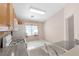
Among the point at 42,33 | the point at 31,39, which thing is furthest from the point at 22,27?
the point at 42,33

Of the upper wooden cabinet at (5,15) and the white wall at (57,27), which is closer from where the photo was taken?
the upper wooden cabinet at (5,15)

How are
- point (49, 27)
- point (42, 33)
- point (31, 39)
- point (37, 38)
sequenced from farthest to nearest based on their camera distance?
point (49, 27) < point (42, 33) < point (37, 38) < point (31, 39)

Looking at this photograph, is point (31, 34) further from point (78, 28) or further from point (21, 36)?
point (78, 28)

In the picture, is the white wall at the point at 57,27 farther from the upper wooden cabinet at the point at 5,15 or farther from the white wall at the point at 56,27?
the upper wooden cabinet at the point at 5,15

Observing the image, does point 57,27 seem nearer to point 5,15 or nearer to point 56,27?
point 56,27

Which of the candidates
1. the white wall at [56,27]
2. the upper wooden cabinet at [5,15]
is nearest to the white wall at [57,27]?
the white wall at [56,27]

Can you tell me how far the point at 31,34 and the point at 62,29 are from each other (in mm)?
1276

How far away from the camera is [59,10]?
3166 mm

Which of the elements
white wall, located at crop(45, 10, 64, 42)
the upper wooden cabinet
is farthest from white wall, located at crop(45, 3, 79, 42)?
the upper wooden cabinet

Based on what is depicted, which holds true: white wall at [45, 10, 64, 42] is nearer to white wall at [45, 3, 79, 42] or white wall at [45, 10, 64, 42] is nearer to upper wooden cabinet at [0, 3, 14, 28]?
white wall at [45, 3, 79, 42]

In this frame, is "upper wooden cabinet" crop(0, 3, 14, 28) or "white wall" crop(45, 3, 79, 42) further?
"white wall" crop(45, 3, 79, 42)

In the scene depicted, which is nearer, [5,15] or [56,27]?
[5,15]

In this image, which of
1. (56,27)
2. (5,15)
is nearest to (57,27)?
(56,27)

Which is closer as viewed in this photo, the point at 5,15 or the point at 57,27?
the point at 5,15
